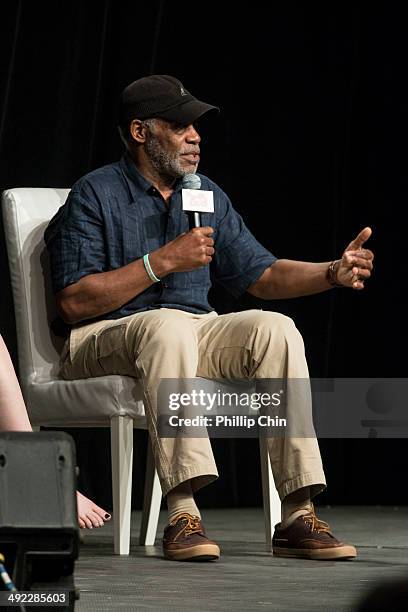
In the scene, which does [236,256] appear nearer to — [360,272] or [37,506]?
[360,272]

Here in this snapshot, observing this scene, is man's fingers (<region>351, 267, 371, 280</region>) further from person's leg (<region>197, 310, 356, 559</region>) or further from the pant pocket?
the pant pocket

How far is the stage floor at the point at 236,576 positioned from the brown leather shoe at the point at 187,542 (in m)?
0.03

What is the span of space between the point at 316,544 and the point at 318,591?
54 cm

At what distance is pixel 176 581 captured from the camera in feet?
6.27

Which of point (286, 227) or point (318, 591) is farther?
point (286, 227)

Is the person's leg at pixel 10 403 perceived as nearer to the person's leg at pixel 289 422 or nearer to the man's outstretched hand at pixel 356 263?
the person's leg at pixel 289 422

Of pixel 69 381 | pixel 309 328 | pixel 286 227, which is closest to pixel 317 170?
pixel 286 227

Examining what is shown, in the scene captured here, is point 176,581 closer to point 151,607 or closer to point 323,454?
point 151,607

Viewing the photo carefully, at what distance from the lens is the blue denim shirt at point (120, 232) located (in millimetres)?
2584

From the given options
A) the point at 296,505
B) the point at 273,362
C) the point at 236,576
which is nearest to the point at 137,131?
Result: the point at 273,362

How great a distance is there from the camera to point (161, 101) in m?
2.74

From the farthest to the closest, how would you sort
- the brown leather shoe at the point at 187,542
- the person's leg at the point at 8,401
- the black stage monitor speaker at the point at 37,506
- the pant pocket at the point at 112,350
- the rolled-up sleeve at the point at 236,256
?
1. the rolled-up sleeve at the point at 236,256
2. the pant pocket at the point at 112,350
3. the brown leather shoe at the point at 187,542
4. the person's leg at the point at 8,401
5. the black stage monitor speaker at the point at 37,506

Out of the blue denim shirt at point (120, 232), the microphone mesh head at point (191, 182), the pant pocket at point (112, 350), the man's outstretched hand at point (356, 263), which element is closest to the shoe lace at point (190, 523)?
the pant pocket at point (112, 350)

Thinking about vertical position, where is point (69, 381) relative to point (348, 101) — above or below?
below
